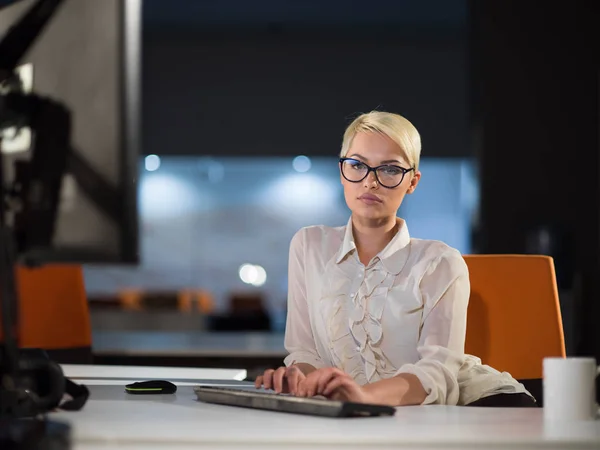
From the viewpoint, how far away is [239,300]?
8852mm

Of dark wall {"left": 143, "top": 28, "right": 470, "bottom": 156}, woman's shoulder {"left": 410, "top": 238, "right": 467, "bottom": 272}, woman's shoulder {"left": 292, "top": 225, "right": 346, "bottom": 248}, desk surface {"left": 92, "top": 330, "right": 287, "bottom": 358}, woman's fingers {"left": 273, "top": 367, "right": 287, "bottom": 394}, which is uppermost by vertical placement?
dark wall {"left": 143, "top": 28, "right": 470, "bottom": 156}

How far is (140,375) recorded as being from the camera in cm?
224

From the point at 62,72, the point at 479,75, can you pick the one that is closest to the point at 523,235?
the point at 479,75

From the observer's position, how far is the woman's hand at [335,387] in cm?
159

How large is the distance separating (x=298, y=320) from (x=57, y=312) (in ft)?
3.50

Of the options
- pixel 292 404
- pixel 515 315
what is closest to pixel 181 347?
pixel 515 315

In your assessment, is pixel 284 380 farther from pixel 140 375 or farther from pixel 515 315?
pixel 515 315

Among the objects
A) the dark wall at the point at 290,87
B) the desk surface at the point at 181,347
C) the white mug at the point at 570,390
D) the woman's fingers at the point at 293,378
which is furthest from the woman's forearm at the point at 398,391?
the dark wall at the point at 290,87

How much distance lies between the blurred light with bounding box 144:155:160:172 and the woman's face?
742 cm

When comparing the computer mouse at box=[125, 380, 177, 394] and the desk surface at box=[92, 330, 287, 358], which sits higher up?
the computer mouse at box=[125, 380, 177, 394]

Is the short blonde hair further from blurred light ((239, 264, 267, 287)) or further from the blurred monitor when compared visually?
blurred light ((239, 264, 267, 287))

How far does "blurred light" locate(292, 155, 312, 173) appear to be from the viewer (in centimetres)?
932

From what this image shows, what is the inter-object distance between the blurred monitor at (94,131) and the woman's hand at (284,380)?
1.74 ft

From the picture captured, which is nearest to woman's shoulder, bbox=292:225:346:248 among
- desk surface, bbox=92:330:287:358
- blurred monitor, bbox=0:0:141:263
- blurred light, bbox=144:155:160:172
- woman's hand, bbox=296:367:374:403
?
woman's hand, bbox=296:367:374:403
